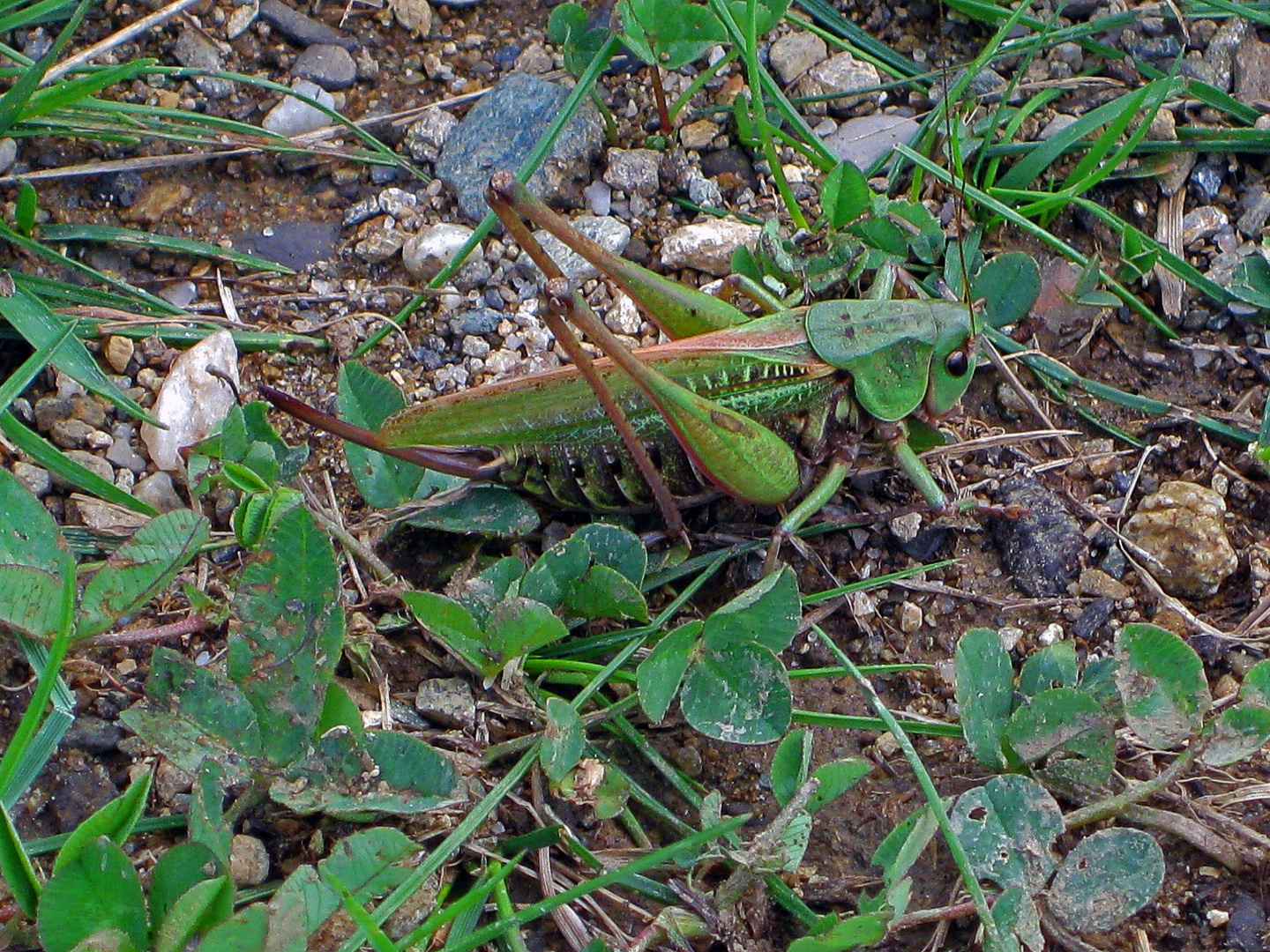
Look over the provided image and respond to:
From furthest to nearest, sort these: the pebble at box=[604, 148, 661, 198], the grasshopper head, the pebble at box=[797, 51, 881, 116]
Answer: the pebble at box=[797, 51, 881, 116] < the pebble at box=[604, 148, 661, 198] < the grasshopper head

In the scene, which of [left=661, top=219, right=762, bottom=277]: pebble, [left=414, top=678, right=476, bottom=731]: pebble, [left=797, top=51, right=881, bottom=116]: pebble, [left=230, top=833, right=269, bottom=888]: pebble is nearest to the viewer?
[left=230, top=833, right=269, bottom=888]: pebble

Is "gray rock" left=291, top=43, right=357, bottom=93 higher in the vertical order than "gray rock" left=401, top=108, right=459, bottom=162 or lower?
higher

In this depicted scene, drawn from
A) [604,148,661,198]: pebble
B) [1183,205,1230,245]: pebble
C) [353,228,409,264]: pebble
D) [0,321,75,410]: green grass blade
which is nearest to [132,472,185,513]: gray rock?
[0,321,75,410]: green grass blade

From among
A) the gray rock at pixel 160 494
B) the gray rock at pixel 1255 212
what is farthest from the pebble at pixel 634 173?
the gray rock at pixel 1255 212

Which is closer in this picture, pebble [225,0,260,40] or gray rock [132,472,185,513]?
gray rock [132,472,185,513]

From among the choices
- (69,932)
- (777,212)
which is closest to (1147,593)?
(777,212)

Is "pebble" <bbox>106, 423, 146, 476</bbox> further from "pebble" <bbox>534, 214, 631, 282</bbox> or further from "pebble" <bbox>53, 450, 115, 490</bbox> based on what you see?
"pebble" <bbox>534, 214, 631, 282</bbox>

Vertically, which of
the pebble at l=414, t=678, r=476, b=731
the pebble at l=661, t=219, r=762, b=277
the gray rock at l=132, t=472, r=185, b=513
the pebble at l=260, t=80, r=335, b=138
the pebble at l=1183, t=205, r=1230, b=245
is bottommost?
the pebble at l=414, t=678, r=476, b=731

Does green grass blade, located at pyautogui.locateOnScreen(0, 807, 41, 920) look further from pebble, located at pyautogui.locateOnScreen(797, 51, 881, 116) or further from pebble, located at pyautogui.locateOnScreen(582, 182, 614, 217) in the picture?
pebble, located at pyautogui.locateOnScreen(797, 51, 881, 116)
